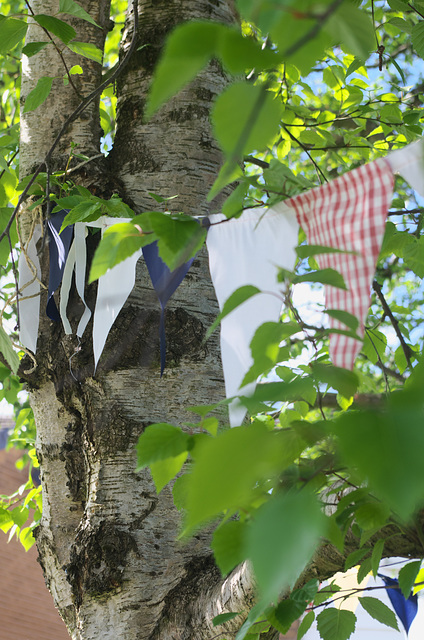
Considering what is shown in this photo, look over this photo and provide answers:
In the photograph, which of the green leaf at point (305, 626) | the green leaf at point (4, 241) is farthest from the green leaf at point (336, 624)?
the green leaf at point (4, 241)

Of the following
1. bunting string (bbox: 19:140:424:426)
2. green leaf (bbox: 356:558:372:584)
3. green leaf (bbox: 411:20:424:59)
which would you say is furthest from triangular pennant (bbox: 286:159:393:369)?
green leaf (bbox: 411:20:424:59)

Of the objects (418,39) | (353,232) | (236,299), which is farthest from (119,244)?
(418,39)

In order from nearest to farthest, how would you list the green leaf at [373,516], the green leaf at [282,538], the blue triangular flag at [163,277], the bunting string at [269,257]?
the green leaf at [282,538]
the green leaf at [373,516]
the bunting string at [269,257]
the blue triangular flag at [163,277]

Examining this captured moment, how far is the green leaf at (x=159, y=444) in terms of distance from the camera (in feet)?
1.91

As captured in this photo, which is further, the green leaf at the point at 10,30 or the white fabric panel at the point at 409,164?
the green leaf at the point at 10,30

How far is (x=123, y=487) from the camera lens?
3.49 ft

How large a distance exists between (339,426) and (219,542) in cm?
24

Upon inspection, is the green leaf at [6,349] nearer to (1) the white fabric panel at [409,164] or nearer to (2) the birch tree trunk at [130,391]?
(2) the birch tree trunk at [130,391]

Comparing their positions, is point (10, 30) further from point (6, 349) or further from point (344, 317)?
point (344, 317)

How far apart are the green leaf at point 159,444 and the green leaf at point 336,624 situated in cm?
34

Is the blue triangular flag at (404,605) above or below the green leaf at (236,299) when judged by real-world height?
below

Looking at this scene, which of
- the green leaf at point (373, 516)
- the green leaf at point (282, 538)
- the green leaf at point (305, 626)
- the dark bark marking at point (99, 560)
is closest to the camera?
the green leaf at point (282, 538)

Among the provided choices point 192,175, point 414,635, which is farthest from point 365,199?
point 414,635

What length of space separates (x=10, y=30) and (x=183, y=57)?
2.84 feet
